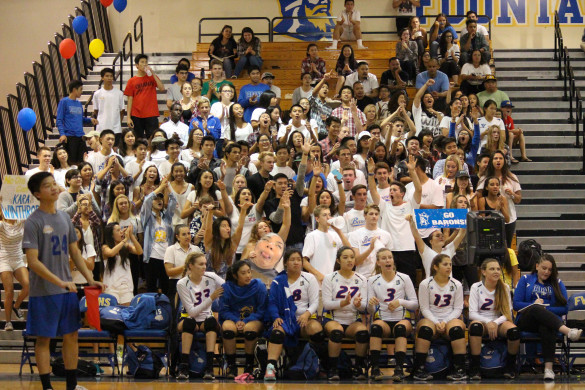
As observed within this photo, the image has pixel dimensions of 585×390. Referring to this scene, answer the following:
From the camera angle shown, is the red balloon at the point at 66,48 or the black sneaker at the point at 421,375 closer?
the black sneaker at the point at 421,375

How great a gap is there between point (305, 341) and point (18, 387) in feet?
9.98

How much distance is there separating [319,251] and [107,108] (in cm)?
625

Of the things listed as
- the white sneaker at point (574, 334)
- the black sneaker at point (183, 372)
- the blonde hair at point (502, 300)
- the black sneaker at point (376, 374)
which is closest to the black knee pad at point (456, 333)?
the blonde hair at point (502, 300)

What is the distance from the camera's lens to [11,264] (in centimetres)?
1190

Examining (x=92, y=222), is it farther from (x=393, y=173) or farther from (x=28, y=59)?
(x=28, y=59)

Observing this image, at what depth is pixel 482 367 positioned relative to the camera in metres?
9.98

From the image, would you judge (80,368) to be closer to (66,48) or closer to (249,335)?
(249,335)

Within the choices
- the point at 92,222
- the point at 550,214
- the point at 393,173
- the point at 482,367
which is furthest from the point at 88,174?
the point at 550,214

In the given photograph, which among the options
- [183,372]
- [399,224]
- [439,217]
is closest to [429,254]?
[439,217]

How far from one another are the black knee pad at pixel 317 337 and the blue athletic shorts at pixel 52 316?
2.87m

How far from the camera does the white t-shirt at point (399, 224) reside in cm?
1149

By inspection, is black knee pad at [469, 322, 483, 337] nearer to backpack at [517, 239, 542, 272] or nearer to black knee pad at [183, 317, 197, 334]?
backpack at [517, 239, 542, 272]

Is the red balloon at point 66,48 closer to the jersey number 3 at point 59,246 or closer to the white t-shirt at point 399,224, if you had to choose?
the white t-shirt at point 399,224

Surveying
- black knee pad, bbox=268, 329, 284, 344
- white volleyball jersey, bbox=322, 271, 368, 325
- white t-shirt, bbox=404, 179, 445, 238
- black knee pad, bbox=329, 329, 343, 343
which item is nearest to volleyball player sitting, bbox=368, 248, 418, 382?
white volleyball jersey, bbox=322, 271, 368, 325
